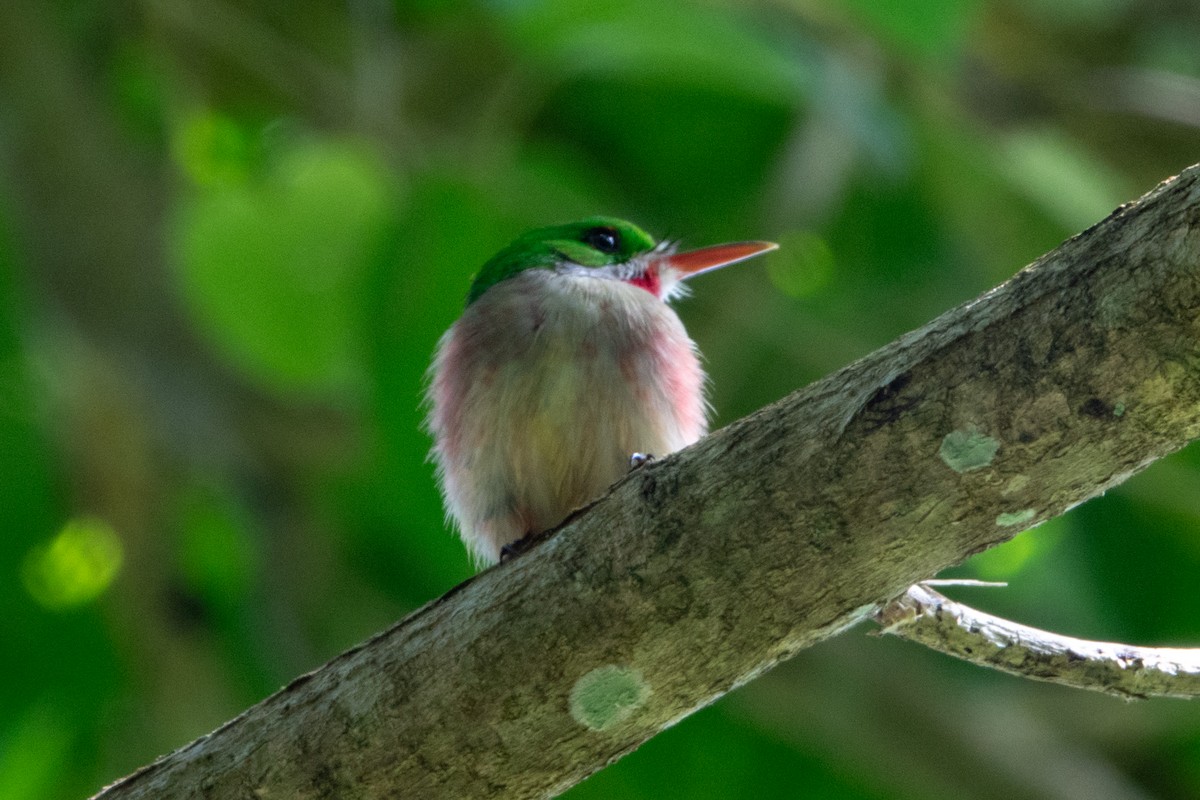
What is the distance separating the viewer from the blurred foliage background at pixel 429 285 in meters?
6.29

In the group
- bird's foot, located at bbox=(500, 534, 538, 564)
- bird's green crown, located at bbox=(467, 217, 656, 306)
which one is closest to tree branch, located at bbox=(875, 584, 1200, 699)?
bird's foot, located at bbox=(500, 534, 538, 564)

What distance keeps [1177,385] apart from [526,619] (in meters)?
1.21

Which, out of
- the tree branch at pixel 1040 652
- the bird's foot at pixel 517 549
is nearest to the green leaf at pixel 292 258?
the bird's foot at pixel 517 549

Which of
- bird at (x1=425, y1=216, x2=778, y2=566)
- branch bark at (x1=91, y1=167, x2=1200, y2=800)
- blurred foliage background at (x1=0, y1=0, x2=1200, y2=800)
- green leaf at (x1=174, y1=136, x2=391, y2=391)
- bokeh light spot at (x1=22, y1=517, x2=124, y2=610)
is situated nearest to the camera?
branch bark at (x1=91, y1=167, x2=1200, y2=800)

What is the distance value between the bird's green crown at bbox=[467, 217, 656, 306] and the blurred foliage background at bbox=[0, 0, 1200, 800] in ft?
5.53

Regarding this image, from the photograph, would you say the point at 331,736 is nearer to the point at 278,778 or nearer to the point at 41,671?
the point at 278,778

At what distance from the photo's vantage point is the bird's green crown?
4203mm

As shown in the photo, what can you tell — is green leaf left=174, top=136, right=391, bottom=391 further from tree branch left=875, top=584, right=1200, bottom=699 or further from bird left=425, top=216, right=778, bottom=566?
tree branch left=875, top=584, right=1200, bottom=699

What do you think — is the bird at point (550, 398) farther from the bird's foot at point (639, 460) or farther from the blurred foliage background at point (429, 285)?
the blurred foliage background at point (429, 285)

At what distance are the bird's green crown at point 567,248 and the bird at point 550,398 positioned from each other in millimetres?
194

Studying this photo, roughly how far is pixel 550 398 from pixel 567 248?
2.92 ft

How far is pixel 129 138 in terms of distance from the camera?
28.1 feet

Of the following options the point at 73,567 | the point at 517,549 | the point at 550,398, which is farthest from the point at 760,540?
the point at 73,567

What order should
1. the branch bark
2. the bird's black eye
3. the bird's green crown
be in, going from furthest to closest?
the bird's black eye → the bird's green crown → the branch bark
